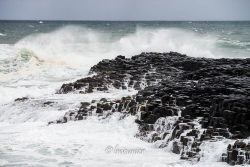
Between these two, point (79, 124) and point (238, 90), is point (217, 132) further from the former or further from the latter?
point (79, 124)

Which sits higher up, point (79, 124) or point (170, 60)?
point (170, 60)

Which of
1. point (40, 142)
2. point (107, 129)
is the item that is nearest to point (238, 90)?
point (107, 129)

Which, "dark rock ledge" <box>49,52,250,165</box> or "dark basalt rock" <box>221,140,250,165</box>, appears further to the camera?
"dark rock ledge" <box>49,52,250,165</box>

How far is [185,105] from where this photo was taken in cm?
1348

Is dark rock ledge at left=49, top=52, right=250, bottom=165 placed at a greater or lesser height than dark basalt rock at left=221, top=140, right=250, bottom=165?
greater

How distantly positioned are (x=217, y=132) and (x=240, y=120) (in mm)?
734

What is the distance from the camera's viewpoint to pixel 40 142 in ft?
39.7

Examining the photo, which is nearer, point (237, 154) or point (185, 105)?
point (237, 154)

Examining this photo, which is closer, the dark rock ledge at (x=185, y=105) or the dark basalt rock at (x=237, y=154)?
the dark basalt rock at (x=237, y=154)

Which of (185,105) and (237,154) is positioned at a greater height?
(185,105)

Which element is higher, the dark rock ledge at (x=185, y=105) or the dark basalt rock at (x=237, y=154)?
the dark rock ledge at (x=185, y=105)

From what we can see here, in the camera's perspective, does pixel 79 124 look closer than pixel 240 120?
No

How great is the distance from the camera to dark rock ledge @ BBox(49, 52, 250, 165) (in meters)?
11.2

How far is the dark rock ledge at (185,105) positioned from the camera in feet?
36.6
